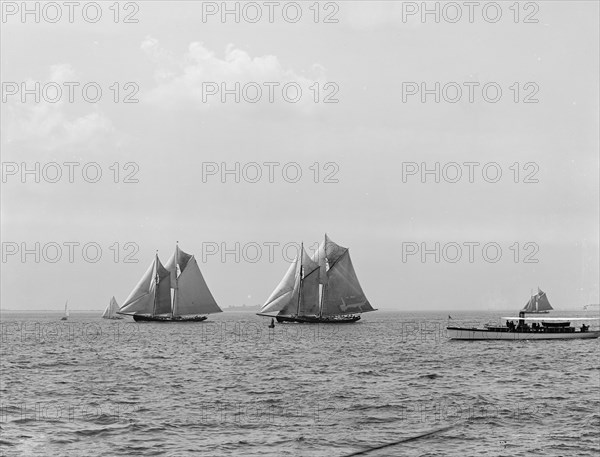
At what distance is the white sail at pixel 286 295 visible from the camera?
129 metres

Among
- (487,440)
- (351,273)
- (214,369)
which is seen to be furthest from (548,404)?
(351,273)

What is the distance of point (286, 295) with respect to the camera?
428ft

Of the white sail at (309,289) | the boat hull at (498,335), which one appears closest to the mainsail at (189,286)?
the white sail at (309,289)

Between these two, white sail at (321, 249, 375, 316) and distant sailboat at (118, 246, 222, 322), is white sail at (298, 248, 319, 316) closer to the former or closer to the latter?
white sail at (321, 249, 375, 316)

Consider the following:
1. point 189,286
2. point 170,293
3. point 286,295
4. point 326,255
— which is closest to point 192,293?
point 189,286

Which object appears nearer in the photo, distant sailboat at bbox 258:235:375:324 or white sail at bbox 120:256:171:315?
distant sailboat at bbox 258:235:375:324

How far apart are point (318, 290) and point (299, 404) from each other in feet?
297

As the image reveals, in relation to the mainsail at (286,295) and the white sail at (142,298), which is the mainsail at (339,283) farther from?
the white sail at (142,298)

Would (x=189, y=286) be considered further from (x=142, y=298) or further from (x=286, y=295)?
(x=286, y=295)

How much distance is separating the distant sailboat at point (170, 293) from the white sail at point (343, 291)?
1917 centimetres

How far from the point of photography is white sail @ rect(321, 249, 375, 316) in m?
125

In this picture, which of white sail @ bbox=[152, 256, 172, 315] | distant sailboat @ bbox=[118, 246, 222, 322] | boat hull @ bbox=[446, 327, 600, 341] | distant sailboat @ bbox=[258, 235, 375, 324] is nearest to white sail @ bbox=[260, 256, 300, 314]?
distant sailboat @ bbox=[258, 235, 375, 324]


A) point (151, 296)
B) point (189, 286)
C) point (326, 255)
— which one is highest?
point (326, 255)

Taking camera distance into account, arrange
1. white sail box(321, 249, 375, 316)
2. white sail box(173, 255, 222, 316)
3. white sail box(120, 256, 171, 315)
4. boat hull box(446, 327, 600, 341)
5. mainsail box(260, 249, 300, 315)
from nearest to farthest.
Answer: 1. boat hull box(446, 327, 600, 341)
2. white sail box(321, 249, 375, 316)
3. mainsail box(260, 249, 300, 315)
4. white sail box(173, 255, 222, 316)
5. white sail box(120, 256, 171, 315)
